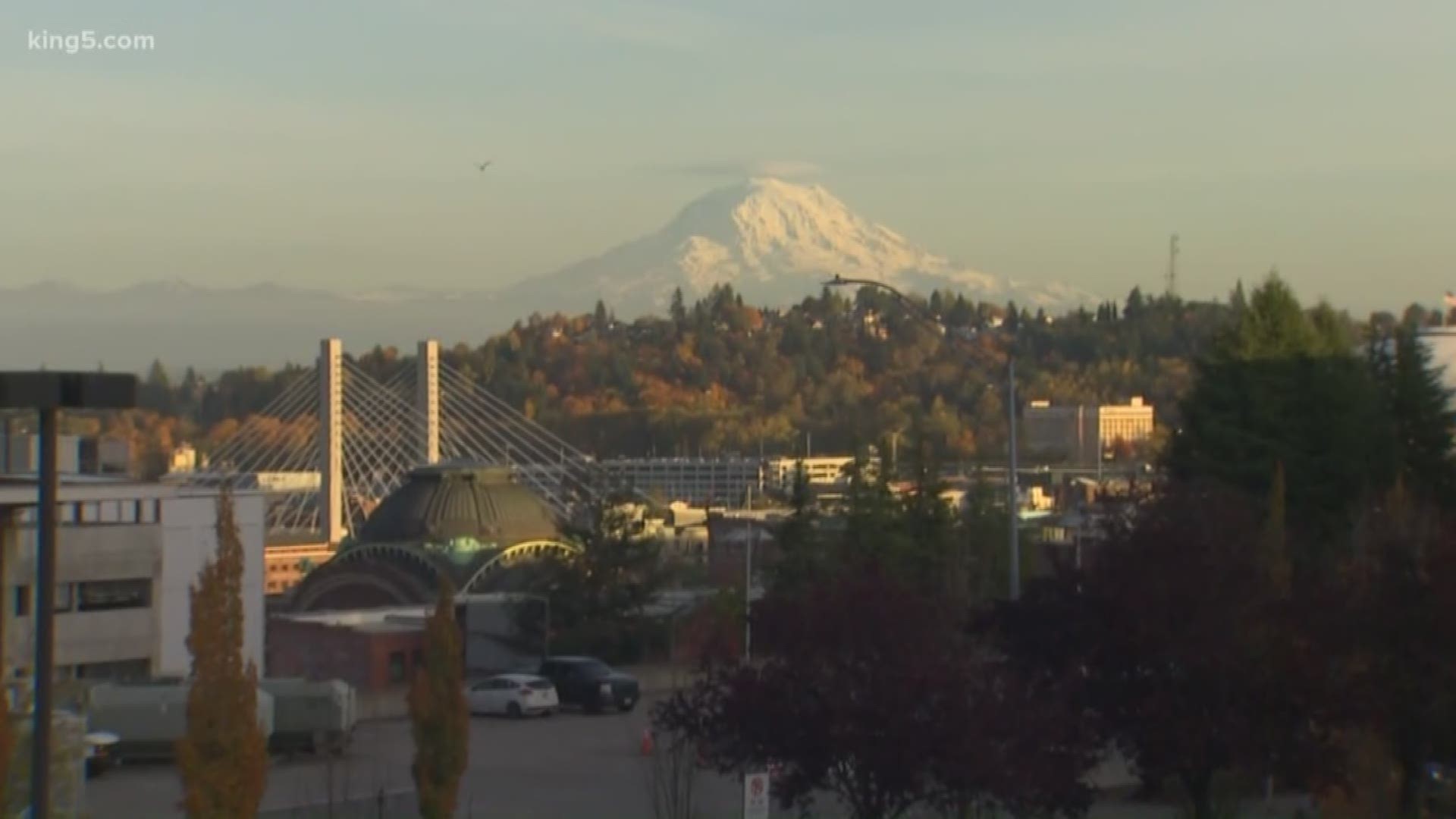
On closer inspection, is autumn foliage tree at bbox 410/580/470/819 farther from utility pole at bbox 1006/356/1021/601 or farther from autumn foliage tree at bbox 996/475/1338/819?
utility pole at bbox 1006/356/1021/601

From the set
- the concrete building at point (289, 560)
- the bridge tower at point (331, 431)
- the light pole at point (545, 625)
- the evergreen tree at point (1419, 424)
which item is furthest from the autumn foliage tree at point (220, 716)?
the bridge tower at point (331, 431)

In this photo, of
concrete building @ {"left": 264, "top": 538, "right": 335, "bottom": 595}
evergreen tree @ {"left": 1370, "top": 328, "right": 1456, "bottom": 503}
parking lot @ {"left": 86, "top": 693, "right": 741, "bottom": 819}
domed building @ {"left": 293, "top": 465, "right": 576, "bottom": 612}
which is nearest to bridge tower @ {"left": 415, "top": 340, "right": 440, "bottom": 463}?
concrete building @ {"left": 264, "top": 538, "right": 335, "bottom": 595}

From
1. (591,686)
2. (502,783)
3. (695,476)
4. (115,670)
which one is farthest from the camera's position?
(695,476)

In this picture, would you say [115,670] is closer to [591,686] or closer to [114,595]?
[114,595]

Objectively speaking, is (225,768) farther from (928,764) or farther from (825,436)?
(825,436)

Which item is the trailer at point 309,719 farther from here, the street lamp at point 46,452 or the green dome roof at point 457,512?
the green dome roof at point 457,512

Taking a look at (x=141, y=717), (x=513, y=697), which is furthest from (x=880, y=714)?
(x=513, y=697)
